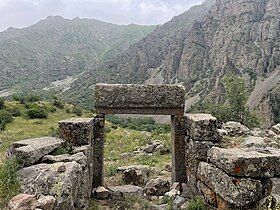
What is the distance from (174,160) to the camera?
12797 millimetres

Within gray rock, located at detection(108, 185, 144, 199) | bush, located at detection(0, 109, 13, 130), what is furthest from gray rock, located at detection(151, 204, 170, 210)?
Answer: bush, located at detection(0, 109, 13, 130)

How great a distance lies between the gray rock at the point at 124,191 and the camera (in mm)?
12352

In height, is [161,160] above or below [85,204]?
below

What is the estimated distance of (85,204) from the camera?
10.2m

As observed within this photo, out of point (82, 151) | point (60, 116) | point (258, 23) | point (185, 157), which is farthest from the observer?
point (258, 23)

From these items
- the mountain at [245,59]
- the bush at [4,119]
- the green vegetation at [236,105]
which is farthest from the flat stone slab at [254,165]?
the mountain at [245,59]

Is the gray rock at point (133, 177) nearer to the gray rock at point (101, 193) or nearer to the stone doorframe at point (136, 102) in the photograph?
the stone doorframe at point (136, 102)

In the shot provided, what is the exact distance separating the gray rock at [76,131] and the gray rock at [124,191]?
6.86ft

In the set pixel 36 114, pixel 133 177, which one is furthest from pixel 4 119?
pixel 133 177

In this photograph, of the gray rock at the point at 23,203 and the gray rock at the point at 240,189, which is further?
the gray rock at the point at 240,189

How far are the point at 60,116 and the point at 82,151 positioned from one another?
43.5 meters

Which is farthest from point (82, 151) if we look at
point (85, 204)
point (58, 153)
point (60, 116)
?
point (60, 116)

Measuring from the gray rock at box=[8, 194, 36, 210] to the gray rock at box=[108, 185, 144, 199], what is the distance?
5134 millimetres

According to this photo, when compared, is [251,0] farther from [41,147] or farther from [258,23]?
[41,147]
